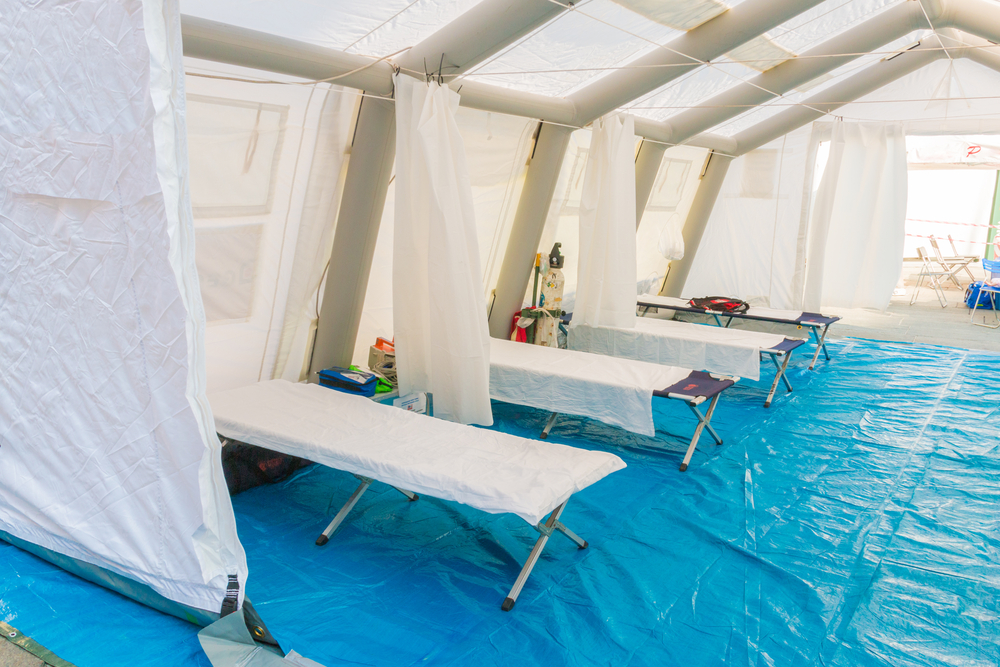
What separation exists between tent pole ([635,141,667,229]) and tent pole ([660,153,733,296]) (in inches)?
39.2

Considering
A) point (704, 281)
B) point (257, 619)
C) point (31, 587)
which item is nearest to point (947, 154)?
point (704, 281)

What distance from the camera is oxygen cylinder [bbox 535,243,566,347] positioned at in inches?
228

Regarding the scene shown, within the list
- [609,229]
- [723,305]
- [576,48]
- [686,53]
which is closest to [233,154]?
[576,48]

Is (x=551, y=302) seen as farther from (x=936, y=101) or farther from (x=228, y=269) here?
(x=936, y=101)

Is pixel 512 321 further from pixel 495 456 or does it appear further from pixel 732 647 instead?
pixel 732 647

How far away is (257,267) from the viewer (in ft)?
12.6

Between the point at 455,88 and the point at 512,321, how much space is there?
7.55 feet

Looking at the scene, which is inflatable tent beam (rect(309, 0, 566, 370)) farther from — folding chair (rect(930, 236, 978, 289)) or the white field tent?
folding chair (rect(930, 236, 978, 289))

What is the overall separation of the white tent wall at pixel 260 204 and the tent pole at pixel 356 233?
0.10 metres

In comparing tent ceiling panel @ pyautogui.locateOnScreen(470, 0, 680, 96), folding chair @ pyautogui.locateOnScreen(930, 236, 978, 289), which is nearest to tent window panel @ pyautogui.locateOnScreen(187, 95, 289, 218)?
tent ceiling panel @ pyautogui.locateOnScreen(470, 0, 680, 96)

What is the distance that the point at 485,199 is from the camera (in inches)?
214

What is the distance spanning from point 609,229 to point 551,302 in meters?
1.04

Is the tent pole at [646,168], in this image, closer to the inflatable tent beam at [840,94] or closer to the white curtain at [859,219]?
the inflatable tent beam at [840,94]

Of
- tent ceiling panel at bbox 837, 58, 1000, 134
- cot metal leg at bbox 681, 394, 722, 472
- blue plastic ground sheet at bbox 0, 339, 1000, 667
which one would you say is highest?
tent ceiling panel at bbox 837, 58, 1000, 134
